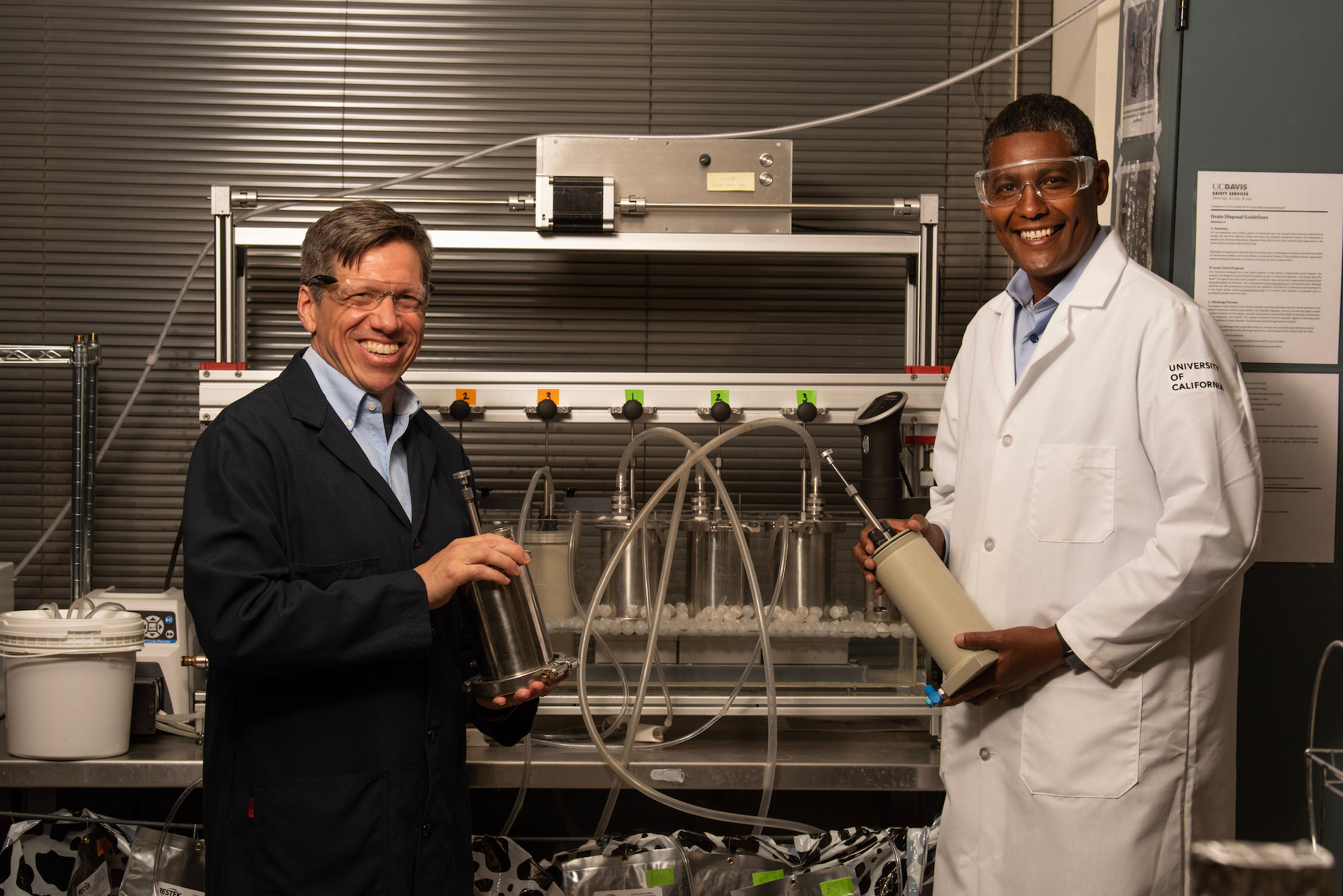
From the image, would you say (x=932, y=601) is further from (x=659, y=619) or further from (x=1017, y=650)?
(x=659, y=619)

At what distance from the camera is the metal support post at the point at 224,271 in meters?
1.99

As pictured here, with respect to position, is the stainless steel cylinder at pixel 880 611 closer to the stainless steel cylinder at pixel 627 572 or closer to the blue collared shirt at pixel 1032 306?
the stainless steel cylinder at pixel 627 572

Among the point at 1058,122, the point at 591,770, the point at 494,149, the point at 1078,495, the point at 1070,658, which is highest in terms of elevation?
the point at 494,149

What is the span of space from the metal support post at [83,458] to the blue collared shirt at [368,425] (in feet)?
3.59

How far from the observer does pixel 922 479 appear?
200 cm

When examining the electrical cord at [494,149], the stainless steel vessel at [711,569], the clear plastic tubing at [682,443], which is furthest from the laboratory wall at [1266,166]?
the stainless steel vessel at [711,569]

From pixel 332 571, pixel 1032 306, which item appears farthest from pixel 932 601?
pixel 332 571

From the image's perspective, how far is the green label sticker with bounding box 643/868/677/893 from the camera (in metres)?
1.83

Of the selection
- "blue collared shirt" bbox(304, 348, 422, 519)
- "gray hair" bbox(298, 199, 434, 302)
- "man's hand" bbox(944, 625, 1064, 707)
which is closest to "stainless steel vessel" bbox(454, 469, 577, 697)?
"blue collared shirt" bbox(304, 348, 422, 519)

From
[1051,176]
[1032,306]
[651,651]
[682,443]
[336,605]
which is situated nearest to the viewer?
[336,605]

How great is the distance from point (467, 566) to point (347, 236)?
51cm

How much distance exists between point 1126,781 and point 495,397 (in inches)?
53.9

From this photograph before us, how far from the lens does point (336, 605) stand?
1.12 metres

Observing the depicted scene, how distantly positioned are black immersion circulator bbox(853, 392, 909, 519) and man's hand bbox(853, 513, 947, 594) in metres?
0.29
